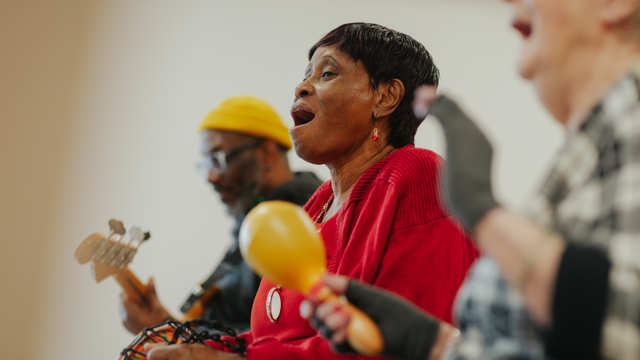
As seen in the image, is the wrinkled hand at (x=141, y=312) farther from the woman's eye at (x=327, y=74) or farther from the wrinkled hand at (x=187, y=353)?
the woman's eye at (x=327, y=74)

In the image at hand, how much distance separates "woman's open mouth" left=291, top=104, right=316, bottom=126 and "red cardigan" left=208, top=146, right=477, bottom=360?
8.1 inches

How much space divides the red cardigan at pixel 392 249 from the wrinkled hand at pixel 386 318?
300 mm

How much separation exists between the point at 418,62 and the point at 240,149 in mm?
1218

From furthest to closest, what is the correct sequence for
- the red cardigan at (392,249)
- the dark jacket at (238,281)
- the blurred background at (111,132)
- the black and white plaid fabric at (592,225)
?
the blurred background at (111,132), the dark jacket at (238,281), the red cardigan at (392,249), the black and white plaid fabric at (592,225)

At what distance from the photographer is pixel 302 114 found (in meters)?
1.44

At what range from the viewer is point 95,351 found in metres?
3.40

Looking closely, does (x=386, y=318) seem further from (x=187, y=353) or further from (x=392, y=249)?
(x=187, y=353)

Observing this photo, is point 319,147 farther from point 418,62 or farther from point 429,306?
point 429,306

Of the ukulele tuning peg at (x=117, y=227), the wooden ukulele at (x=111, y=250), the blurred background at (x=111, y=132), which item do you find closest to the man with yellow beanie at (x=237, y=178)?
the wooden ukulele at (x=111, y=250)

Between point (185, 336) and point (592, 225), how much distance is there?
89 centimetres

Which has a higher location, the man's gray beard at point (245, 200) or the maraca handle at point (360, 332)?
the maraca handle at point (360, 332)

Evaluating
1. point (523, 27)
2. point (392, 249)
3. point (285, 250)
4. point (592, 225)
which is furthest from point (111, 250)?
point (592, 225)

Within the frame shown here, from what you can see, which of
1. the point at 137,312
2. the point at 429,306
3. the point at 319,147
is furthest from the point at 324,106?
the point at 137,312

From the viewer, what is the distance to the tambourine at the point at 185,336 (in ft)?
4.21
